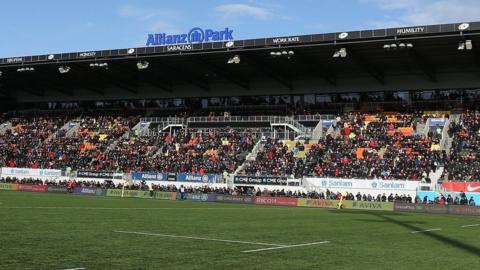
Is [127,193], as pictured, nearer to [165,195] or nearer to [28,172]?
[165,195]

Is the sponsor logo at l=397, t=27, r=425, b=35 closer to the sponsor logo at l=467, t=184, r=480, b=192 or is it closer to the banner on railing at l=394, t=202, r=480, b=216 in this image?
the sponsor logo at l=467, t=184, r=480, b=192

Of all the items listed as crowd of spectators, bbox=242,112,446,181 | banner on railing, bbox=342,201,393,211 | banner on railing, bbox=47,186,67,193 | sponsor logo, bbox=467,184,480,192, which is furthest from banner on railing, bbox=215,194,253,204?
sponsor logo, bbox=467,184,480,192

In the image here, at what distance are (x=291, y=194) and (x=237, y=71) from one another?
2089cm

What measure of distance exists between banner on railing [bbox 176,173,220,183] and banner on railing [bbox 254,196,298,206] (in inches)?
270

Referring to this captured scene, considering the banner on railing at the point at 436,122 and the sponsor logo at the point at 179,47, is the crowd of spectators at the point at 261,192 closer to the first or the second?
the banner on railing at the point at 436,122

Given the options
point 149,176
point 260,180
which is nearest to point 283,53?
point 260,180

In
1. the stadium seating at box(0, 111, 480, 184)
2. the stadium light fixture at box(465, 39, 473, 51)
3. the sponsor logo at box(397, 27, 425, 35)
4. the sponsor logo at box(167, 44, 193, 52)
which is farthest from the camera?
the sponsor logo at box(167, 44, 193, 52)

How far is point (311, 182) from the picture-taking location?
168 feet

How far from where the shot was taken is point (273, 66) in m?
64.3

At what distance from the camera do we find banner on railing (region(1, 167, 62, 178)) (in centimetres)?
6303

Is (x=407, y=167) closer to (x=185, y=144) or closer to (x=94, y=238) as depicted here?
(x=185, y=144)

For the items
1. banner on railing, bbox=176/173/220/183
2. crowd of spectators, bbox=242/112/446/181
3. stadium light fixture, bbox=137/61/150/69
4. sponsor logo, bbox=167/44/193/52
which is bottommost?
banner on railing, bbox=176/173/220/183

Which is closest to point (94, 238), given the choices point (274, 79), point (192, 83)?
point (274, 79)

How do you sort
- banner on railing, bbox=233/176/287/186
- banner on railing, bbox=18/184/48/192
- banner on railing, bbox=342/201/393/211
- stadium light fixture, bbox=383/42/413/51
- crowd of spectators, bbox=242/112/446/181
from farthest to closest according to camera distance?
banner on railing, bbox=18/184/48/192, banner on railing, bbox=233/176/287/186, stadium light fixture, bbox=383/42/413/51, crowd of spectators, bbox=242/112/446/181, banner on railing, bbox=342/201/393/211
